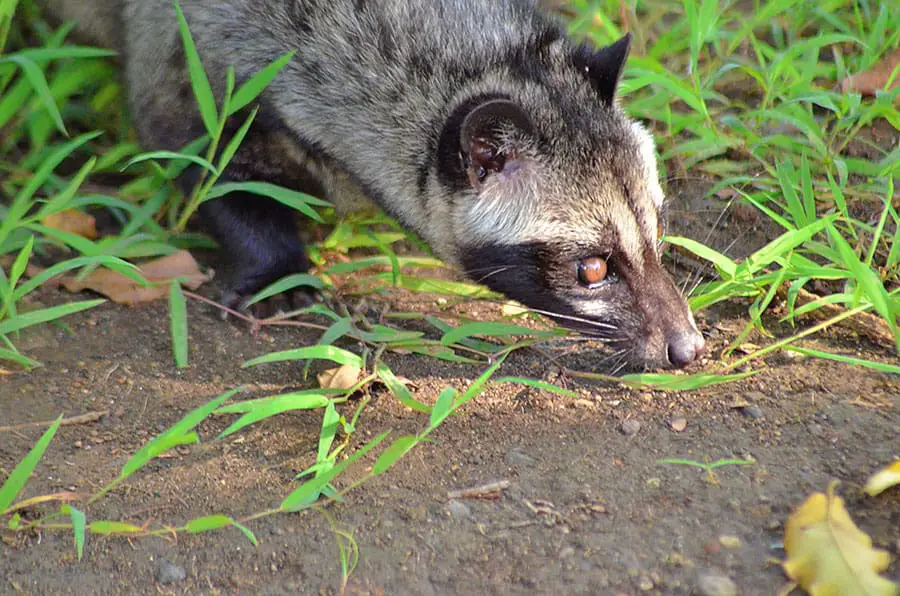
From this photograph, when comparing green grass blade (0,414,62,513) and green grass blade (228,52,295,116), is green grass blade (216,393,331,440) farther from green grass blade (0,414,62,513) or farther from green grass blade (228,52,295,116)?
green grass blade (228,52,295,116)

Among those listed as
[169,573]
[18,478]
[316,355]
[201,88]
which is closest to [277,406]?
[316,355]

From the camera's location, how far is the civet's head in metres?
3.73

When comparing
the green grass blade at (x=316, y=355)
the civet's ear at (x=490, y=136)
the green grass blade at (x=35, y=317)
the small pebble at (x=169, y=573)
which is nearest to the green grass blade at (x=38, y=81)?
the green grass blade at (x=35, y=317)

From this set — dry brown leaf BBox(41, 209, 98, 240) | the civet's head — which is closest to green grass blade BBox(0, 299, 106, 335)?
dry brown leaf BBox(41, 209, 98, 240)

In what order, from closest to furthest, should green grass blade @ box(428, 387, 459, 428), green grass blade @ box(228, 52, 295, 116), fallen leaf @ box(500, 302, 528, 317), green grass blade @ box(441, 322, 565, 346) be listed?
green grass blade @ box(428, 387, 459, 428)
green grass blade @ box(441, 322, 565, 346)
green grass blade @ box(228, 52, 295, 116)
fallen leaf @ box(500, 302, 528, 317)

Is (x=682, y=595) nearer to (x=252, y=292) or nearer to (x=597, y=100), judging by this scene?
(x=597, y=100)

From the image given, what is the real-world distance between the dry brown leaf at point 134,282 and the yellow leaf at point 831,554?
2.57 m

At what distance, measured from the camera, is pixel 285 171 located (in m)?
4.54

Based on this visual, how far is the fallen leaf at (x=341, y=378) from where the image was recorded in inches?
141

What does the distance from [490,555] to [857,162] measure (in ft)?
8.92

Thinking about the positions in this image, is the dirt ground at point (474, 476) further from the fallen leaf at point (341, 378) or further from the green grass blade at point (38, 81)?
the green grass blade at point (38, 81)

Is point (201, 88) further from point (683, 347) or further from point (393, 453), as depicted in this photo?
point (683, 347)

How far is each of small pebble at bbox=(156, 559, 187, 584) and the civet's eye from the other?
1.81m

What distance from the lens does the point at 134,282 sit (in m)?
4.30
